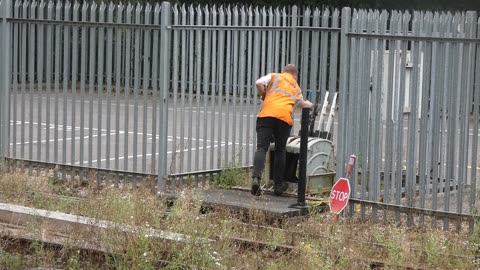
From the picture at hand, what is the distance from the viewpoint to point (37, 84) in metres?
14.7

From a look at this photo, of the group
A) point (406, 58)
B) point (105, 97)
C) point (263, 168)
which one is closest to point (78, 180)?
point (105, 97)

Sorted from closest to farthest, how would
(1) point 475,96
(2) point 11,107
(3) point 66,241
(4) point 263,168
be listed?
(3) point 66,241 → (1) point 475,96 → (4) point 263,168 → (2) point 11,107

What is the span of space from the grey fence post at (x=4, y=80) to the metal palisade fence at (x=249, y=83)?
0.02 m

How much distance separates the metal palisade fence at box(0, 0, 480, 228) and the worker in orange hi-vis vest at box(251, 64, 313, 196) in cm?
61

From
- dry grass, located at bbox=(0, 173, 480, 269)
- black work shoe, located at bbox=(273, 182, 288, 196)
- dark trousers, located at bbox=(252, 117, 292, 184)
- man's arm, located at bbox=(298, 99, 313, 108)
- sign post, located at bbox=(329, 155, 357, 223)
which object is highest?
man's arm, located at bbox=(298, 99, 313, 108)

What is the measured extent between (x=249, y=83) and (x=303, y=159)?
250 centimetres

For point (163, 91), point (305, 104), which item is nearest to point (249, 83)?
point (163, 91)

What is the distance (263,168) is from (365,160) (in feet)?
5.64

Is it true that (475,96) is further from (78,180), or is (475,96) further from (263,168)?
(78,180)

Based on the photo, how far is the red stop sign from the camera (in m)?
11.1

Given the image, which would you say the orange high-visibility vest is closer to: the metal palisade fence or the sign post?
the metal palisade fence

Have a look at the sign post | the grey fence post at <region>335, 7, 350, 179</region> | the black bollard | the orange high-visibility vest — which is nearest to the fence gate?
the grey fence post at <region>335, 7, 350, 179</region>

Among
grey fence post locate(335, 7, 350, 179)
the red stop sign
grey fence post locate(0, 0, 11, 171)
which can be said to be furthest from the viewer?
grey fence post locate(0, 0, 11, 171)

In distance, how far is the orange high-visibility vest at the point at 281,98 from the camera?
12.8 meters
